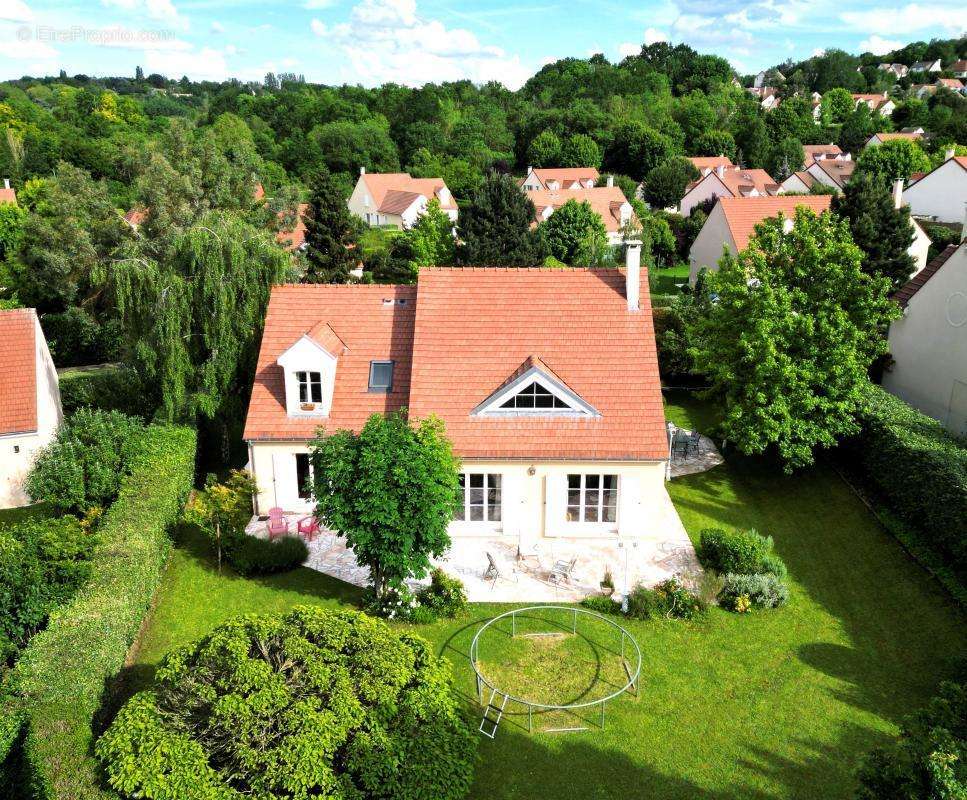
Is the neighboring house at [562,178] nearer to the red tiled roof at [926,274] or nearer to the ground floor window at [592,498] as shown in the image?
the red tiled roof at [926,274]

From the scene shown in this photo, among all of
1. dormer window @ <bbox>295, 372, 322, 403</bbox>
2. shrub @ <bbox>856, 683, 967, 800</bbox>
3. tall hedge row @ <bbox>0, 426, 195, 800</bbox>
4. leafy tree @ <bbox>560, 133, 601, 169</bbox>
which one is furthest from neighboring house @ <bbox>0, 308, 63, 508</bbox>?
leafy tree @ <bbox>560, 133, 601, 169</bbox>

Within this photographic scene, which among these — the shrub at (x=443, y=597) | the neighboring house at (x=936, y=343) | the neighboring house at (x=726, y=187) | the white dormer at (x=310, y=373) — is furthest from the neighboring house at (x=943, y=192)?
the shrub at (x=443, y=597)

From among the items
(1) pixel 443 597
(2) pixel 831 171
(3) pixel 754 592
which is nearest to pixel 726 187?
(2) pixel 831 171

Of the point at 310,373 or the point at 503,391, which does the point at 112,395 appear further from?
the point at 503,391

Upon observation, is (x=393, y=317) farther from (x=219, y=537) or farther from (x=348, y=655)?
(x=348, y=655)

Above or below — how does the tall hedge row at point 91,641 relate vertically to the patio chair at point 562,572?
above

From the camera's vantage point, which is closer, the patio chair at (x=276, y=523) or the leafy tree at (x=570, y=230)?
the patio chair at (x=276, y=523)
